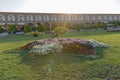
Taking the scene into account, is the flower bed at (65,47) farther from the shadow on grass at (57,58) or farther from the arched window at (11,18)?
the arched window at (11,18)

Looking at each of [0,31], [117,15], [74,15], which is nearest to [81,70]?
[0,31]

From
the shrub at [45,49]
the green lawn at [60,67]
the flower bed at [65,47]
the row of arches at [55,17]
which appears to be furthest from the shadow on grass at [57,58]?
the row of arches at [55,17]

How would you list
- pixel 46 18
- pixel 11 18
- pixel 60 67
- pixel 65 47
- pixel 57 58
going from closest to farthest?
pixel 60 67 → pixel 57 58 → pixel 65 47 → pixel 11 18 → pixel 46 18

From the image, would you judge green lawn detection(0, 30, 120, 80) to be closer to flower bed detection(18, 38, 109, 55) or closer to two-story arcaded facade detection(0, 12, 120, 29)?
flower bed detection(18, 38, 109, 55)

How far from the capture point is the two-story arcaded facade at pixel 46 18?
235ft

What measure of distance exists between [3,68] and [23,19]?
6153cm

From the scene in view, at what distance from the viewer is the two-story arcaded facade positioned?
235 ft

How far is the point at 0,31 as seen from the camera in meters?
53.5

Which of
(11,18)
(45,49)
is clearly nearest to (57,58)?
(45,49)

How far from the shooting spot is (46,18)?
251 feet

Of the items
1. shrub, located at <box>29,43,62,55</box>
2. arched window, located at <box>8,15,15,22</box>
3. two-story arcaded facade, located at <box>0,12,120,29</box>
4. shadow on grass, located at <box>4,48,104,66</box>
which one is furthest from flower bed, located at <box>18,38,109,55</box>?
arched window, located at <box>8,15,15,22</box>

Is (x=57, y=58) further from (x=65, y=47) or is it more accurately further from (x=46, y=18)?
(x=46, y=18)

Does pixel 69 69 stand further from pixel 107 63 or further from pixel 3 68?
pixel 3 68

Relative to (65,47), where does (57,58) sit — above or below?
below
